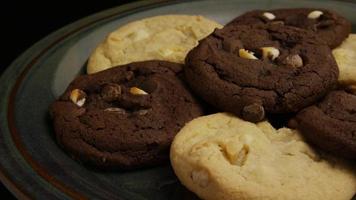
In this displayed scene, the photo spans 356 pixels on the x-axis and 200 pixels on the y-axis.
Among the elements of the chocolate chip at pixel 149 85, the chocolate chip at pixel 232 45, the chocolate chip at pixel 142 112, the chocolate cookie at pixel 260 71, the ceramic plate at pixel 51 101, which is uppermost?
the chocolate chip at pixel 232 45

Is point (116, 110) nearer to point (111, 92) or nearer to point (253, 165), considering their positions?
point (111, 92)

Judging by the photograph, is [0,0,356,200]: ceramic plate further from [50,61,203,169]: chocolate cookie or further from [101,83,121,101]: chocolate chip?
[101,83,121,101]: chocolate chip

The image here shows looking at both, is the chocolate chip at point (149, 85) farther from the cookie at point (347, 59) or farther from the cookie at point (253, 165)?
the cookie at point (347, 59)

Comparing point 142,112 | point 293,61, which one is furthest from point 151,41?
point 293,61

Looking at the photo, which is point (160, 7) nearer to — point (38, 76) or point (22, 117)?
point (38, 76)

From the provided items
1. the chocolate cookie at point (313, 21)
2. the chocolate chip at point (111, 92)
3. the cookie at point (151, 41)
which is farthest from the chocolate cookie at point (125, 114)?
the chocolate cookie at point (313, 21)

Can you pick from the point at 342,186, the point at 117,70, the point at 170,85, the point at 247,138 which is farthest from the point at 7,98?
the point at 342,186
